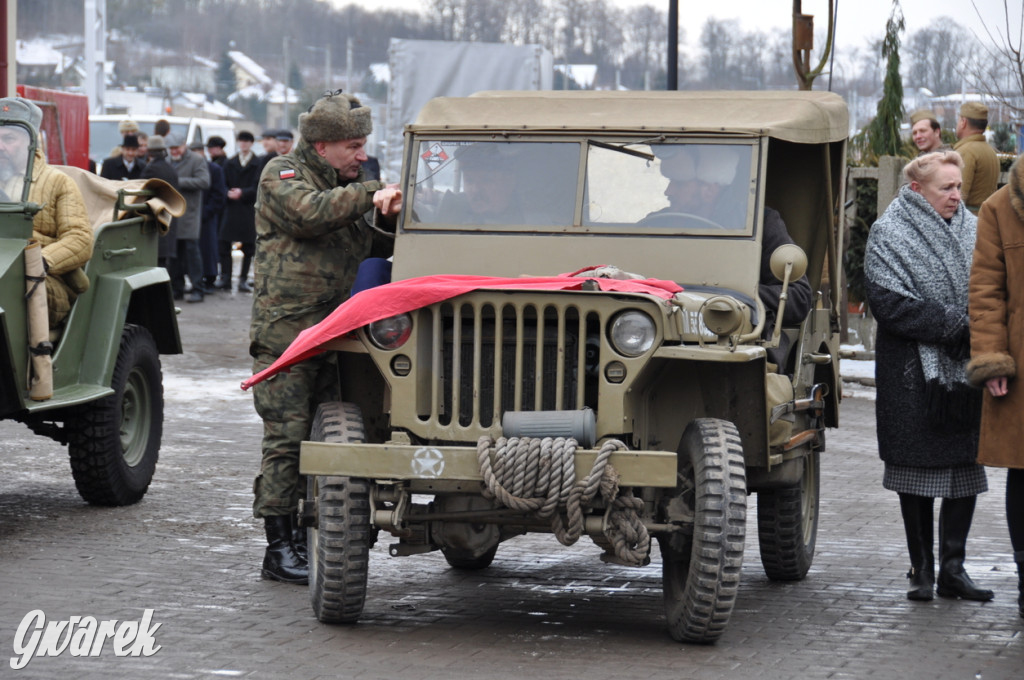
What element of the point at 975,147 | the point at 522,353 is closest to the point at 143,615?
the point at 522,353

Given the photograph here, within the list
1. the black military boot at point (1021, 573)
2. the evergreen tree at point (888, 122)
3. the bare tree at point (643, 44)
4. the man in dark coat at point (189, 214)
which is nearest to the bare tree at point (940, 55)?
the evergreen tree at point (888, 122)

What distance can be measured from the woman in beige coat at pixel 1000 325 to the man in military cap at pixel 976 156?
568 cm

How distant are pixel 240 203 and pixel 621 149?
48.4 ft

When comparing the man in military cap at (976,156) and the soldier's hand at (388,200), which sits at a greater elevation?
the man in military cap at (976,156)

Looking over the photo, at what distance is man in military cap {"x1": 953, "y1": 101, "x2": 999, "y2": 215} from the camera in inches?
466

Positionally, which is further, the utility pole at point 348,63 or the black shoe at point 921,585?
the utility pole at point 348,63

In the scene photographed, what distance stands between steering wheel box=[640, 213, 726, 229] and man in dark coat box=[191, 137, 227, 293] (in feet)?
48.0

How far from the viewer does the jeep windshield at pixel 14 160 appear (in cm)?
767

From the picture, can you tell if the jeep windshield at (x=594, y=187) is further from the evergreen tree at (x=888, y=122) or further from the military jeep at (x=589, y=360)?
the evergreen tree at (x=888, y=122)

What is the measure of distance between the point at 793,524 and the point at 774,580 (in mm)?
397

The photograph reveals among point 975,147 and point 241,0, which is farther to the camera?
point 241,0

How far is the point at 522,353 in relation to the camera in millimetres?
5609

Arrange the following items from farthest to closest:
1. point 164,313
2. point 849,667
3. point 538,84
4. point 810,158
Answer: point 538,84
point 164,313
point 810,158
point 849,667

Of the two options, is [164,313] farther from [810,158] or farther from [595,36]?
[595,36]
